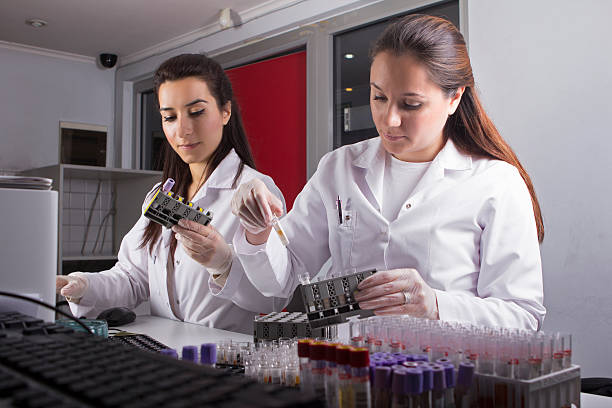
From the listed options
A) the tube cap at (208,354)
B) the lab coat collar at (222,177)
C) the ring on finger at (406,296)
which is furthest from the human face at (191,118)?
the tube cap at (208,354)

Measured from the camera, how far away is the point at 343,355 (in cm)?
65

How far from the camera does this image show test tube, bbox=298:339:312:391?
2.27ft

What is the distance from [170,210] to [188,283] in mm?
865

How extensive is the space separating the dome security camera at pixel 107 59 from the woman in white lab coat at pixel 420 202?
343 centimetres

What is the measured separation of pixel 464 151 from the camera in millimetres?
1700

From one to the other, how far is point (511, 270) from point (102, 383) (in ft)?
3.87

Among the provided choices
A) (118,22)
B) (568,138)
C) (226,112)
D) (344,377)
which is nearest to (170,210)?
(344,377)

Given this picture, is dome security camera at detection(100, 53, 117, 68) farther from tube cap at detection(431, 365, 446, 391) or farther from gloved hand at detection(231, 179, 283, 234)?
tube cap at detection(431, 365, 446, 391)

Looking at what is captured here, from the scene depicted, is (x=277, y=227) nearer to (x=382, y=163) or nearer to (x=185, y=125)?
(x=382, y=163)

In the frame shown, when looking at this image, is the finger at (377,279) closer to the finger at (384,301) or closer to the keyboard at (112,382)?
the finger at (384,301)

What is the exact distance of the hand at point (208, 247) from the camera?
1.73 m

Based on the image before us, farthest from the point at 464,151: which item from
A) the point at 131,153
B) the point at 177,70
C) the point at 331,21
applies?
the point at 131,153

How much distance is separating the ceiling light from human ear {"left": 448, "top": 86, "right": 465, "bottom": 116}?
3.25 metres

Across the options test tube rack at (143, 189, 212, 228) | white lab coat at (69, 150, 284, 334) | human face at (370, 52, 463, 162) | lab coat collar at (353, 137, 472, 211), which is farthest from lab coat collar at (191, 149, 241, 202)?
test tube rack at (143, 189, 212, 228)
